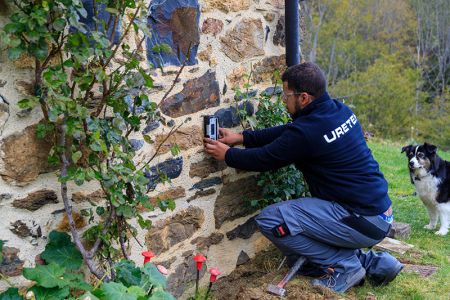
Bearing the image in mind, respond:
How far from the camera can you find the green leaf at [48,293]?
2.60 m

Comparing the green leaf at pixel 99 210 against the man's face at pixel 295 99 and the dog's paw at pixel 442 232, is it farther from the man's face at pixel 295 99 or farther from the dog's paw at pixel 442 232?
the dog's paw at pixel 442 232

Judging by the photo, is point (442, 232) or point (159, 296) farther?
point (442, 232)

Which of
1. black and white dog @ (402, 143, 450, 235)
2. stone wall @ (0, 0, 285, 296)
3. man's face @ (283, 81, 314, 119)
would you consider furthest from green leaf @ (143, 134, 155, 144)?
black and white dog @ (402, 143, 450, 235)

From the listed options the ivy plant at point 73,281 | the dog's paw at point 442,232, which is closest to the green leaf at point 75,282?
the ivy plant at point 73,281

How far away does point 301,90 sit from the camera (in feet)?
12.8

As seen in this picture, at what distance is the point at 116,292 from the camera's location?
2.51m

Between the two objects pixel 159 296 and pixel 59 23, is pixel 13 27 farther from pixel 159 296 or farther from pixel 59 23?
pixel 159 296

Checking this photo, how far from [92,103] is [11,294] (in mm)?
1018

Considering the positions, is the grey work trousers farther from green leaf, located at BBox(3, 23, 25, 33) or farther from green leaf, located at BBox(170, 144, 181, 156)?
green leaf, located at BBox(3, 23, 25, 33)

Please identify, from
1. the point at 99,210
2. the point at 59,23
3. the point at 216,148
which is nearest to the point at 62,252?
the point at 99,210

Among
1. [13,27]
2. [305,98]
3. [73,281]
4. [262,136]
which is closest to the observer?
[13,27]

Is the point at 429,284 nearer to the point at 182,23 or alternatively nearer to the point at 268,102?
the point at 268,102

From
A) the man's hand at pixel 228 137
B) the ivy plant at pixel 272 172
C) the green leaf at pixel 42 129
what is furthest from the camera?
the ivy plant at pixel 272 172

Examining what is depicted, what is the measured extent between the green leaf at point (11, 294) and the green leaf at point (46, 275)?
9cm
